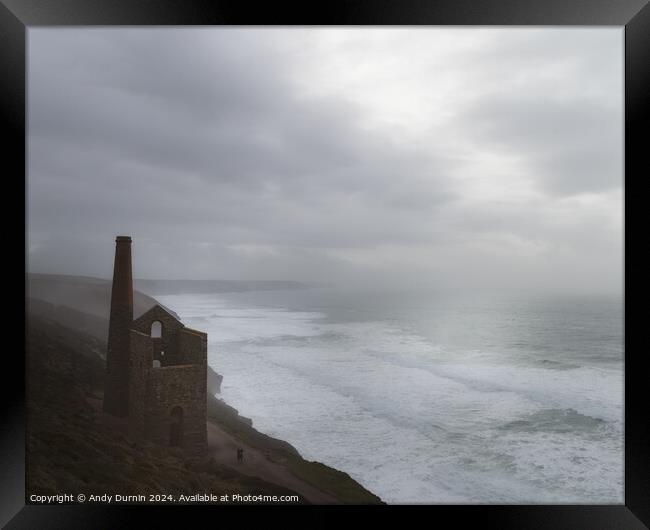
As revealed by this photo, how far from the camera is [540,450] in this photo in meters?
13.0

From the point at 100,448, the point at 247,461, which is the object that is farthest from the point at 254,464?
the point at 100,448

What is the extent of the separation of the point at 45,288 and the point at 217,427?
481 centimetres

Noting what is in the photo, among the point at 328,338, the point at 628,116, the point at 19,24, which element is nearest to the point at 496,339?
the point at 328,338

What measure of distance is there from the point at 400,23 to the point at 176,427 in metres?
7.45

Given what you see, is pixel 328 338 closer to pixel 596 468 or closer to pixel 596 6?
pixel 596 468

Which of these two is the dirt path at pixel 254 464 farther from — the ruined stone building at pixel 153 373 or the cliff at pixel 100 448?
the ruined stone building at pixel 153 373

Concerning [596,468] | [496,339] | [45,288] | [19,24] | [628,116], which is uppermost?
[19,24]

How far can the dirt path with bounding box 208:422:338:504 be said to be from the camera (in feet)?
25.4

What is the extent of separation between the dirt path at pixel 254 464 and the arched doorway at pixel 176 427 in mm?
759

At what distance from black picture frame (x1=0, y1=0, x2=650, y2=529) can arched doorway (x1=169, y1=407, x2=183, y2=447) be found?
2.73 metres

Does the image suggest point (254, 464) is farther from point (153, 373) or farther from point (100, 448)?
point (100, 448)

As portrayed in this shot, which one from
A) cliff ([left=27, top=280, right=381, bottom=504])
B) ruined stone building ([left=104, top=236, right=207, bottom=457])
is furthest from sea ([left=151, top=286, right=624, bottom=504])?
ruined stone building ([left=104, top=236, right=207, bottom=457])

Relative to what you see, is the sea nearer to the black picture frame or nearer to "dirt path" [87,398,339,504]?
"dirt path" [87,398,339,504]

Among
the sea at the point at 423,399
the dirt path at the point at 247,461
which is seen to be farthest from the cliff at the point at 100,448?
the sea at the point at 423,399
